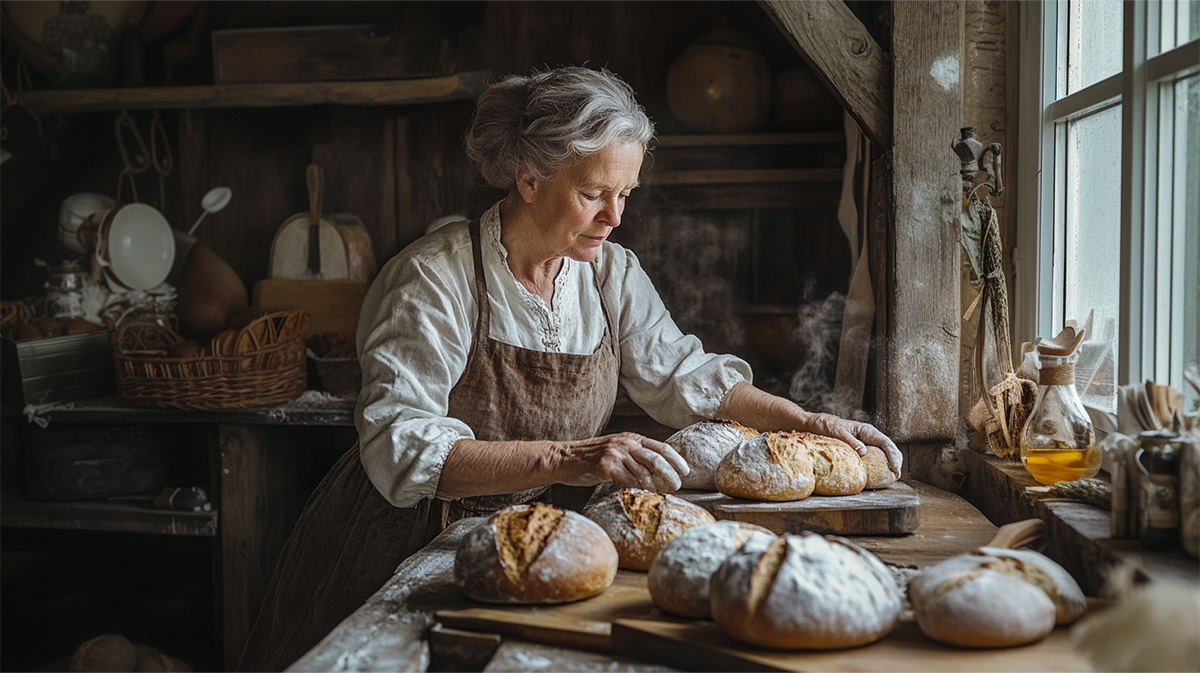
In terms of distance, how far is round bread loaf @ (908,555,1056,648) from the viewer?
1014 millimetres

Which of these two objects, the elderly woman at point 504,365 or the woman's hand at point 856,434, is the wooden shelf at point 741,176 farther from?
the woman's hand at point 856,434

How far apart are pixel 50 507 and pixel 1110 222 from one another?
3029 millimetres

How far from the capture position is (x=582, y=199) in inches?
72.3

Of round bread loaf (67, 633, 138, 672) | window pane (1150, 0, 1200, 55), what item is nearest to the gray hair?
window pane (1150, 0, 1200, 55)

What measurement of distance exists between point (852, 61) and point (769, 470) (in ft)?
3.30

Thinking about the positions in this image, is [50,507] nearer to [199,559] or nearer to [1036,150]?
[199,559]

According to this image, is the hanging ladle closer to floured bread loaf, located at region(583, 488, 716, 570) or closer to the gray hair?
the gray hair

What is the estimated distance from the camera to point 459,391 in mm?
1888

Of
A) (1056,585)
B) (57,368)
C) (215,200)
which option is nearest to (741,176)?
(215,200)

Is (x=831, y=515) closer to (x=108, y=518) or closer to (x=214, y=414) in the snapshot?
(x=214, y=414)

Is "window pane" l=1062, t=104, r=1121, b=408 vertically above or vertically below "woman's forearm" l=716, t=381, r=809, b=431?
above

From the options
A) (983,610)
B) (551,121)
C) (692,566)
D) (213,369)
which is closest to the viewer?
(983,610)

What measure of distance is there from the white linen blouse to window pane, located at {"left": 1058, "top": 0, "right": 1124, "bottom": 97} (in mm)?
941

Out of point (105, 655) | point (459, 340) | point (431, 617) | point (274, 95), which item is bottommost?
point (105, 655)
